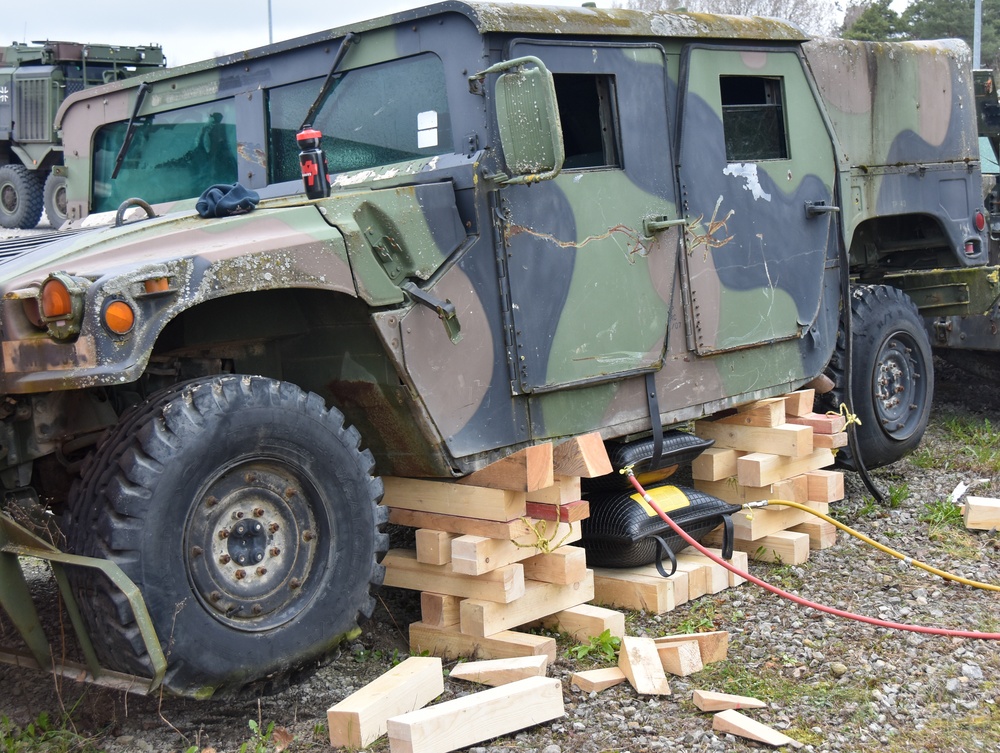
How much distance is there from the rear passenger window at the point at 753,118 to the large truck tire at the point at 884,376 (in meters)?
1.05

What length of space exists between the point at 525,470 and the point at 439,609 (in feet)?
1.89

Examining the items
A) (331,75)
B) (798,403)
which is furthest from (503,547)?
(798,403)

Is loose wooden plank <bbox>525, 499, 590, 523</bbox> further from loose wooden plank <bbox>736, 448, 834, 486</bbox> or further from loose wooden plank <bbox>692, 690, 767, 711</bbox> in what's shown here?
loose wooden plank <bbox>736, 448, 834, 486</bbox>

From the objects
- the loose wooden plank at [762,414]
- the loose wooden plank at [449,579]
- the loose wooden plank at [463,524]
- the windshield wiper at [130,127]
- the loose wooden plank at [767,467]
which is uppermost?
the windshield wiper at [130,127]

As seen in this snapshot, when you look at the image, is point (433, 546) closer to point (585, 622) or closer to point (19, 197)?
point (585, 622)

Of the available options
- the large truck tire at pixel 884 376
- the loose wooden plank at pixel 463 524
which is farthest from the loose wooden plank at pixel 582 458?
the large truck tire at pixel 884 376

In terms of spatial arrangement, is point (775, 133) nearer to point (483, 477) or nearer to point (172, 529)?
point (483, 477)

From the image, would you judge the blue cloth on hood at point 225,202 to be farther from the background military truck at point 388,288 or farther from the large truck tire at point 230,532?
the large truck tire at point 230,532

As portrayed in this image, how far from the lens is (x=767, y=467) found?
5105 millimetres

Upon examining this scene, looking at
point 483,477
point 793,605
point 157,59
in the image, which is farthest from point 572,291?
point 157,59

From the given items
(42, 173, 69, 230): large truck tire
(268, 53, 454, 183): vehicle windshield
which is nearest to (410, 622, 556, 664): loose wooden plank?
(268, 53, 454, 183): vehicle windshield

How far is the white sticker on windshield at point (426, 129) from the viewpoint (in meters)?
4.16

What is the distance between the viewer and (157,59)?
1941 centimetres

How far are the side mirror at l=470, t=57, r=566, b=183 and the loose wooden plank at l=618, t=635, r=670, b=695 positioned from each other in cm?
150
